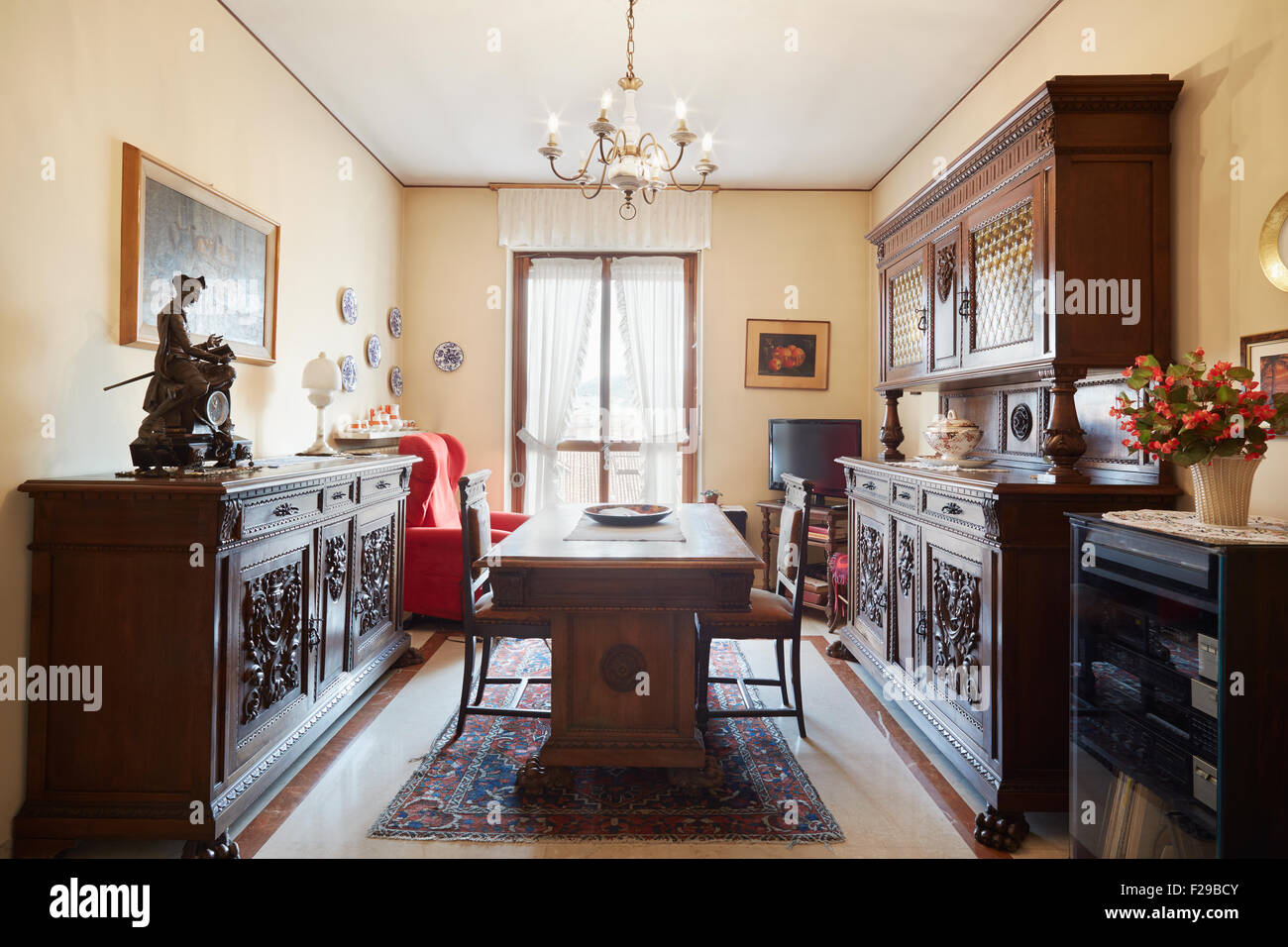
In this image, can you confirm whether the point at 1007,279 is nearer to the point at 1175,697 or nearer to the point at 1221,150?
the point at 1221,150

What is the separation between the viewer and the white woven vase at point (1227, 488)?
1.71 m

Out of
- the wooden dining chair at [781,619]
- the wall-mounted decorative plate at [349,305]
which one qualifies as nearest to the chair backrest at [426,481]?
the wall-mounted decorative plate at [349,305]

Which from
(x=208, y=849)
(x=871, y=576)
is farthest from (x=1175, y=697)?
(x=208, y=849)

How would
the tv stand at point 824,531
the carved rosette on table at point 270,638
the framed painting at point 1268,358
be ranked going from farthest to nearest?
the tv stand at point 824,531 < the carved rosette on table at point 270,638 < the framed painting at point 1268,358

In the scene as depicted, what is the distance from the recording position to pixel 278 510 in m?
2.40

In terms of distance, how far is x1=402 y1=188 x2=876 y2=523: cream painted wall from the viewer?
5.53m

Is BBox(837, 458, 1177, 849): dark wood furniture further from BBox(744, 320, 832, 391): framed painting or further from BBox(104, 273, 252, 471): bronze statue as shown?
BBox(744, 320, 832, 391): framed painting

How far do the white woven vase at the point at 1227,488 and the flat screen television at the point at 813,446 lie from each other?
3.50 metres

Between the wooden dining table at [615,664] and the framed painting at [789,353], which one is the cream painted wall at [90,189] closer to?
the wooden dining table at [615,664]

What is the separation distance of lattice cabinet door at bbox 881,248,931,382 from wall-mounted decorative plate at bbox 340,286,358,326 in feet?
11.0

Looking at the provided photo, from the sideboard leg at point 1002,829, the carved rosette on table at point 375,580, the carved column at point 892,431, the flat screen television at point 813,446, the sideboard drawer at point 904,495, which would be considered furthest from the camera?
the flat screen television at point 813,446

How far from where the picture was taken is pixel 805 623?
4.80 m

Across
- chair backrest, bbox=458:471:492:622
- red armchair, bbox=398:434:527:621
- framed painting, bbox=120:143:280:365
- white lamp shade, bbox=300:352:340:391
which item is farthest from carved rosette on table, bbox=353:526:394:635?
framed painting, bbox=120:143:280:365
